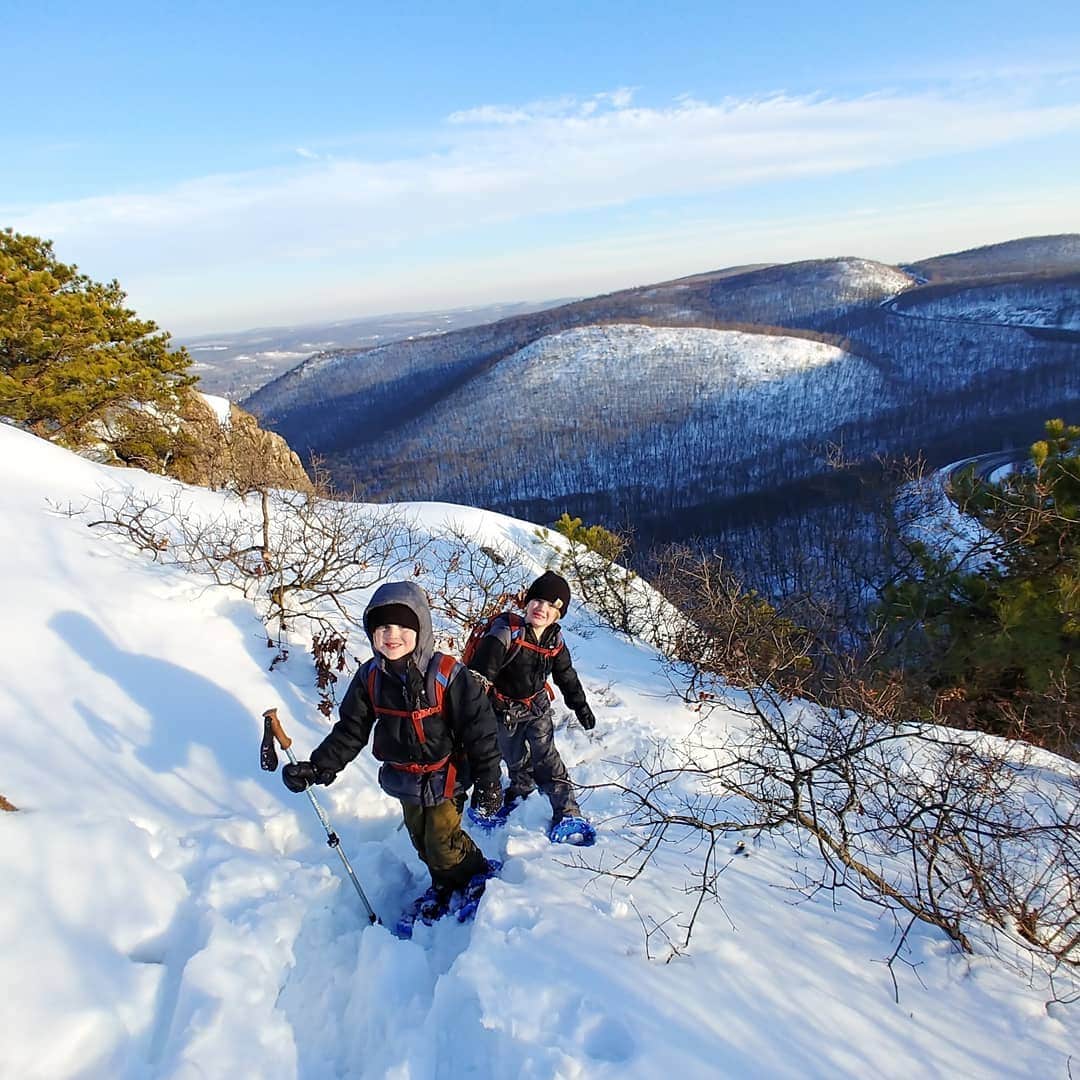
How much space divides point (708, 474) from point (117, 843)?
10083 centimetres

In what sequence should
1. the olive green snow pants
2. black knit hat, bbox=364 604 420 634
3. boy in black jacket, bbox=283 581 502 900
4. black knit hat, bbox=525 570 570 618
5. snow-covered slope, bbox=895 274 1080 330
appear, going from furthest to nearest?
snow-covered slope, bbox=895 274 1080 330
black knit hat, bbox=525 570 570 618
the olive green snow pants
boy in black jacket, bbox=283 581 502 900
black knit hat, bbox=364 604 420 634

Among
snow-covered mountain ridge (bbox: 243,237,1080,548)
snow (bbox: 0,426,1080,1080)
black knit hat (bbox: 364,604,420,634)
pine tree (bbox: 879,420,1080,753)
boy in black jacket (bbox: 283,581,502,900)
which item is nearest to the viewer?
snow (bbox: 0,426,1080,1080)

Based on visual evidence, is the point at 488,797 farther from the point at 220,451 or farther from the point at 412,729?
the point at 220,451

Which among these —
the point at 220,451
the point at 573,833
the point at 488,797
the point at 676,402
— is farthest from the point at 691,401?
the point at 488,797

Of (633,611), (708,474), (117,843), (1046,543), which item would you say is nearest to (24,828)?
(117,843)

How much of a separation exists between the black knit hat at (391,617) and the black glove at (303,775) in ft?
3.05

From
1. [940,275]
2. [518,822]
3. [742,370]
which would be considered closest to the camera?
[518,822]

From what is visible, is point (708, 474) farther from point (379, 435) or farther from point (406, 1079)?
point (406, 1079)

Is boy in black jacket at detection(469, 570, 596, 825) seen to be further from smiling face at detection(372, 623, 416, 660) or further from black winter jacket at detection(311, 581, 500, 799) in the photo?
smiling face at detection(372, 623, 416, 660)

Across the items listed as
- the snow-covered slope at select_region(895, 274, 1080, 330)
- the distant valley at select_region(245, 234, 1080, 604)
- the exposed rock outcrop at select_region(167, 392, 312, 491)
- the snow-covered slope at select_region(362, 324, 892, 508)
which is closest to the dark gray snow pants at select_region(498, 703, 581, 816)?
the exposed rock outcrop at select_region(167, 392, 312, 491)

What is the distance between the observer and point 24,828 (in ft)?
10.0

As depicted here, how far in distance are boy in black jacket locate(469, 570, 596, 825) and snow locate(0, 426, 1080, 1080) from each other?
0.35 metres

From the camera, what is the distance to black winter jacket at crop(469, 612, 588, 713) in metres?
4.27

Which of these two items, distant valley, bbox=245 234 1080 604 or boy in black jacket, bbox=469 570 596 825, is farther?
distant valley, bbox=245 234 1080 604
